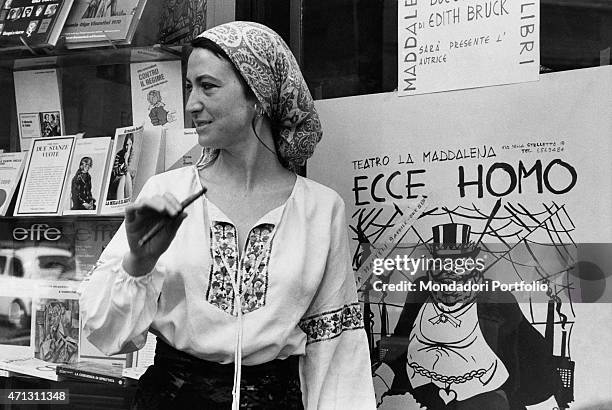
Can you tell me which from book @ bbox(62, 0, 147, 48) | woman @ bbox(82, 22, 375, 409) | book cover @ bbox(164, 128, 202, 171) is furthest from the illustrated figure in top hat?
book @ bbox(62, 0, 147, 48)

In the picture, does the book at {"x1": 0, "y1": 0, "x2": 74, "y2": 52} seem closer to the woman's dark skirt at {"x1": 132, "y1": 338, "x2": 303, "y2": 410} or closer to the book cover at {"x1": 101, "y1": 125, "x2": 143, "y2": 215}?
the book cover at {"x1": 101, "y1": 125, "x2": 143, "y2": 215}

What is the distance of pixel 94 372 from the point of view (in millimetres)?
3168

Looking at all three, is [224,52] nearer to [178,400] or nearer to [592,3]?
[178,400]

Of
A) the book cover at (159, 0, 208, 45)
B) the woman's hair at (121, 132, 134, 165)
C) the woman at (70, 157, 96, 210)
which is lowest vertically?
the woman at (70, 157, 96, 210)

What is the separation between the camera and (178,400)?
2283mm

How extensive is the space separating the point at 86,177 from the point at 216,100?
103cm

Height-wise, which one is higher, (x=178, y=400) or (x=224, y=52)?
(x=224, y=52)

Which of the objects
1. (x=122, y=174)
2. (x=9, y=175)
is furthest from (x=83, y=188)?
(x=9, y=175)

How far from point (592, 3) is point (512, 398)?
1.16 metres

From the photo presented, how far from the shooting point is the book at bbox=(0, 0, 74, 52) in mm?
3225

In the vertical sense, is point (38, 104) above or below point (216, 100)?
Result: above

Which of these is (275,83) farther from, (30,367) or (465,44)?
(30,367)

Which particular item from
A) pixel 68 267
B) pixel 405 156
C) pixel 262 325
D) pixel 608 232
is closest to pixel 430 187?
pixel 405 156

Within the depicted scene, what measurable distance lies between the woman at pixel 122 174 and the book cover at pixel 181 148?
13cm
